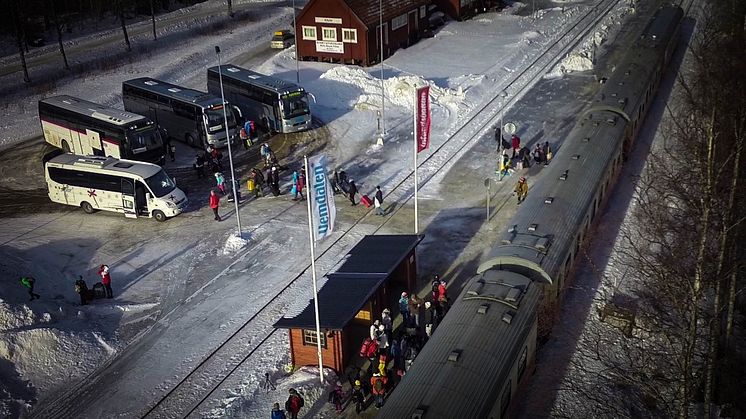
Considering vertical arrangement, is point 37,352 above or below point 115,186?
below

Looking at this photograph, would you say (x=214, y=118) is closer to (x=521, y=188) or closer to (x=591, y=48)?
(x=521, y=188)

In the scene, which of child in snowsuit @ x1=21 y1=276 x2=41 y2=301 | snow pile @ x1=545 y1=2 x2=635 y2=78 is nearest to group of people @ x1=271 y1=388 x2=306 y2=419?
child in snowsuit @ x1=21 y1=276 x2=41 y2=301

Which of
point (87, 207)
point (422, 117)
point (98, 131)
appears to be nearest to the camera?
point (422, 117)

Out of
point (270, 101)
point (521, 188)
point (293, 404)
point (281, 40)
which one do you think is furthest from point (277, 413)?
point (281, 40)

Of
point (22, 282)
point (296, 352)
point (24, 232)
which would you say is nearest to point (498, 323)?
point (296, 352)

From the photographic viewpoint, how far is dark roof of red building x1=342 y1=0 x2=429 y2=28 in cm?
5474

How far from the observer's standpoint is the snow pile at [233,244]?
1184 inches

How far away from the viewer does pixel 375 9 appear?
5631 centimetres

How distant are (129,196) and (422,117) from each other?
14.1 meters

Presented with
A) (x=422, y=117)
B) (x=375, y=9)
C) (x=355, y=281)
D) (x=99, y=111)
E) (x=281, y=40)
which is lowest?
(x=281, y=40)

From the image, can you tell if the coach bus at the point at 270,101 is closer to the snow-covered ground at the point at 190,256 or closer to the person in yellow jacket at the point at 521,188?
the snow-covered ground at the point at 190,256

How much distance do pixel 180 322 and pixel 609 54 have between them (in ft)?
141

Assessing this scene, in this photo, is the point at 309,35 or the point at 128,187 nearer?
the point at 128,187

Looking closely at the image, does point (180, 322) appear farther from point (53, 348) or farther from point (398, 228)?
point (398, 228)
